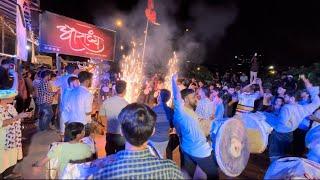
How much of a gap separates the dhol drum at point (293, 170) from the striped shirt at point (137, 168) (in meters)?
2.07

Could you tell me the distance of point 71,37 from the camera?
8.67m

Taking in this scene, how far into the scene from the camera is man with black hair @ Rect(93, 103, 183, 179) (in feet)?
7.38

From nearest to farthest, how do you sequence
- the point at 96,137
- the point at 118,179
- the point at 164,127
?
the point at 118,179
the point at 164,127
the point at 96,137

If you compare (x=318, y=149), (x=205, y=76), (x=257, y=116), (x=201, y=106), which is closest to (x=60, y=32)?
(x=201, y=106)

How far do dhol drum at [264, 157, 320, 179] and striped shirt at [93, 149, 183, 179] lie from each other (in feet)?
6.78

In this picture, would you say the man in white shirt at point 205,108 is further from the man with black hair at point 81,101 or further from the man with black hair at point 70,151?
the man with black hair at point 70,151

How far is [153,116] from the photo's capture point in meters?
2.49

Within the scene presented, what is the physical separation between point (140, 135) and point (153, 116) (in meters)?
0.18

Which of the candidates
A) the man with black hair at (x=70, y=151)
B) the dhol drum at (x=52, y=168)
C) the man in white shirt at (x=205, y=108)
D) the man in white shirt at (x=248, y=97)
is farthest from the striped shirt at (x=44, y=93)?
the dhol drum at (x=52, y=168)

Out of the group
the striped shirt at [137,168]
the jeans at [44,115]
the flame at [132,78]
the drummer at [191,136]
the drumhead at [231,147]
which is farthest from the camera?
the flame at [132,78]

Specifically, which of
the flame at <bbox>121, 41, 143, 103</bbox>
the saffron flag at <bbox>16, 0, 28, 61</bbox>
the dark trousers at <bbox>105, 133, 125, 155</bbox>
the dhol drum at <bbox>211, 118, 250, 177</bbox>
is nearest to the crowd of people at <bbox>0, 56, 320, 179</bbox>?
the dark trousers at <bbox>105, 133, 125, 155</bbox>

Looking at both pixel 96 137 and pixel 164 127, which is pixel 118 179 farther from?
pixel 96 137

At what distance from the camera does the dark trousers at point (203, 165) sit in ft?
16.0

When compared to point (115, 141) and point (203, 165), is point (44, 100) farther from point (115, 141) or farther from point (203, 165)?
point (203, 165)
